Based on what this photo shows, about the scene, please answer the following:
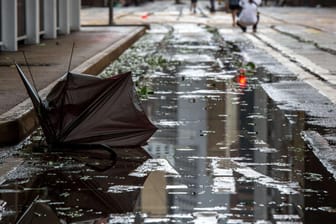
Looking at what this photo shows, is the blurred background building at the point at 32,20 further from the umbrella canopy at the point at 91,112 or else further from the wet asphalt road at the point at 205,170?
the umbrella canopy at the point at 91,112

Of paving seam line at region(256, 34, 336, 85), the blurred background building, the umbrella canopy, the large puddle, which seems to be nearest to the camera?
the large puddle

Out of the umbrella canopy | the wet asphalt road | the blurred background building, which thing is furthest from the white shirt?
the umbrella canopy

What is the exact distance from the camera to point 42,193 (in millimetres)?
7105

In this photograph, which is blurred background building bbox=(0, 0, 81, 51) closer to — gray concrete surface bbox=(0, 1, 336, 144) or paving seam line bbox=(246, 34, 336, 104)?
gray concrete surface bbox=(0, 1, 336, 144)

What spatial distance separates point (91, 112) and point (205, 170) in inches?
63.8

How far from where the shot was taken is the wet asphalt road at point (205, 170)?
6.50m

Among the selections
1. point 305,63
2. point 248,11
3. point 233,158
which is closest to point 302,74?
point 305,63

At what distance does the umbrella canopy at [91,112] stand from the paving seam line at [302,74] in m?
4.83

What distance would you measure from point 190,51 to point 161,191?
17079mm

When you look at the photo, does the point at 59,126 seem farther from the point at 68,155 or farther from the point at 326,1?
the point at 326,1

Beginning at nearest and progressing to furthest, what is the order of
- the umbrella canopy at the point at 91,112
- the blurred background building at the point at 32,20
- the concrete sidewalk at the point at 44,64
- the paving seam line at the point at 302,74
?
the umbrella canopy at the point at 91,112
the concrete sidewalk at the point at 44,64
the paving seam line at the point at 302,74
the blurred background building at the point at 32,20

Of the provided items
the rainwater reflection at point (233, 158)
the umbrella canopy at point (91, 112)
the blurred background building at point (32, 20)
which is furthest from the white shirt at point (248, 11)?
the umbrella canopy at point (91, 112)

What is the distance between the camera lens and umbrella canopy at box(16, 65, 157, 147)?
8852 millimetres

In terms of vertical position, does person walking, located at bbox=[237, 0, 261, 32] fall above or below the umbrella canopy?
below
